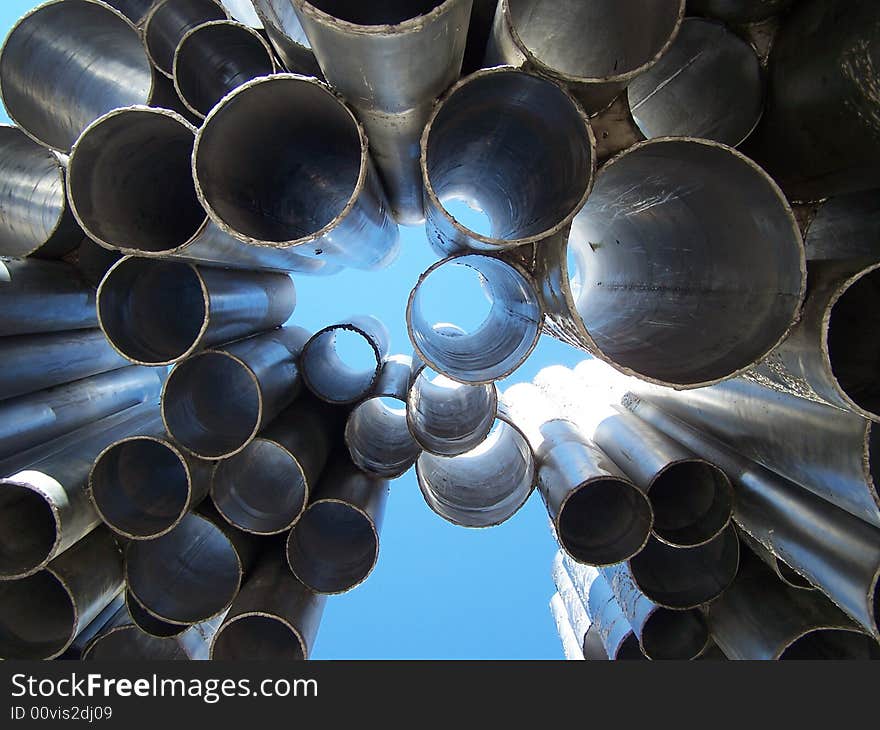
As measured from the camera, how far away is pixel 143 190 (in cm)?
301

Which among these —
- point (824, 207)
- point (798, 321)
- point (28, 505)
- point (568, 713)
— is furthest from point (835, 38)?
point (28, 505)

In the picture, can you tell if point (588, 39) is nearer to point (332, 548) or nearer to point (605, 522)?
point (605, 522)

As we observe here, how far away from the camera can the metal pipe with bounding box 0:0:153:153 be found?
3311mm

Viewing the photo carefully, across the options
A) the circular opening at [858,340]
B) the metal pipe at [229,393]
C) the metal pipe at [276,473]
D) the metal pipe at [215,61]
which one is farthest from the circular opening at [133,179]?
the circular opening at [858,340]

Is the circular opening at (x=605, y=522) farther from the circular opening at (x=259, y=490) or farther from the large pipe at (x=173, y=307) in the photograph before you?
the large pipe at (x=173, y=307)

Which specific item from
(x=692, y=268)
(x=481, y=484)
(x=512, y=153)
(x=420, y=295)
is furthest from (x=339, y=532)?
(x=692, y=268)

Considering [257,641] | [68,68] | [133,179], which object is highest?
[68,68]

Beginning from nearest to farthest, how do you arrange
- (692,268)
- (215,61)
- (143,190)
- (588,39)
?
(588,39), (692,268), (143,190), (215,61)

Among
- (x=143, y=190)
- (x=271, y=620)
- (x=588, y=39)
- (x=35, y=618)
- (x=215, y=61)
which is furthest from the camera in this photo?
(x=271, y=620)

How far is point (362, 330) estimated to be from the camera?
4789 mm

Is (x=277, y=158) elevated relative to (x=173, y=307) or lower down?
elevated

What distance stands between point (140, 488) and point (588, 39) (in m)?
3.72

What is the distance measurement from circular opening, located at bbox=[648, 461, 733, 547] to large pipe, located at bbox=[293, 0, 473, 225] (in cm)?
276

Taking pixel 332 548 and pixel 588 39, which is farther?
pixel 332 548
